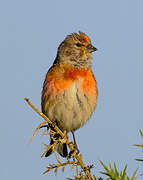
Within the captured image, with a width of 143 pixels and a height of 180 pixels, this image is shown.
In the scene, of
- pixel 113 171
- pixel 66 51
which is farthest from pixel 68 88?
pixel 113 171

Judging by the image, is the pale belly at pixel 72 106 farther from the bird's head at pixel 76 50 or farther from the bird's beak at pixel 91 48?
the bird's beak at pixel 91 48

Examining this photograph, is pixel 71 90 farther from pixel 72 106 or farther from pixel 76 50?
pixel 76 50

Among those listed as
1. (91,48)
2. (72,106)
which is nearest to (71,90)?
(72,106)

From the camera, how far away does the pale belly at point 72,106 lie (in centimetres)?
480

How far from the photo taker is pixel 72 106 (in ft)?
16.0

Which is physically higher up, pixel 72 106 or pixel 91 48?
pixel 91 48

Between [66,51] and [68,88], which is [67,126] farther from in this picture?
[66,51]

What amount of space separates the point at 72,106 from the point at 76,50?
1.28 m

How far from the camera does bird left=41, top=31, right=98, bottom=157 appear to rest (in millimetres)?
4828

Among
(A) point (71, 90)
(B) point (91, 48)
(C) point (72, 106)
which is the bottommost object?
(C) point (72, 106)

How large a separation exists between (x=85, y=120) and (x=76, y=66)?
92cm

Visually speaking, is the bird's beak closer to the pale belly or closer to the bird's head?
the bird's head

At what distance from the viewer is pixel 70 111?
495cm

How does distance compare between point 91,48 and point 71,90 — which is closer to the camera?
point 71,90
